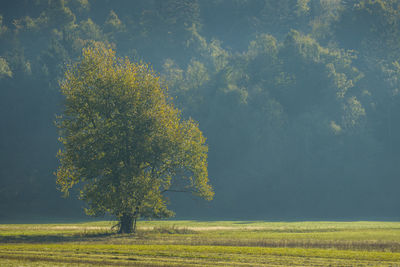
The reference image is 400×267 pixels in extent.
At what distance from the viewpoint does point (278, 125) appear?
112m

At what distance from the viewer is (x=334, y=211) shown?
103 metres

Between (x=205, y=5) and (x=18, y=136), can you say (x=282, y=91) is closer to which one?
(x=18, y=136)

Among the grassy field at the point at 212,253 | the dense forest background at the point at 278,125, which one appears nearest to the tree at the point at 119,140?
the grassy field at the point at 212,253

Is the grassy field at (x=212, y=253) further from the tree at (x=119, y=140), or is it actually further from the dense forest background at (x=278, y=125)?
the dense forest background at (x=278, y=125)

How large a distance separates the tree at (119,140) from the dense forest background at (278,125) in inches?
1915

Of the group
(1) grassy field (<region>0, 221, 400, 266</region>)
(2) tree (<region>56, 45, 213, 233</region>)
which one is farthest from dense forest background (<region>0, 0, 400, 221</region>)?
(1) grassy field (<region>0, 221, 400, 266</region>)

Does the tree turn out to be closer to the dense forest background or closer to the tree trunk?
the tree trunk

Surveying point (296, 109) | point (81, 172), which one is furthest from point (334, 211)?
point (81, 172)

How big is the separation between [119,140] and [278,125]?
6797 centimetres

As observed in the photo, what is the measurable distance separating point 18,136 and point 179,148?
8302 centimetres

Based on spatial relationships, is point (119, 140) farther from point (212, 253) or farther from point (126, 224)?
point (212, 253)

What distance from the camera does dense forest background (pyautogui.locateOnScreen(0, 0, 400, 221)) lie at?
106 meters

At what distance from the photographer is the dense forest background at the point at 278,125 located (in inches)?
4156

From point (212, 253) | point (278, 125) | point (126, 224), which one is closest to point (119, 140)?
point (126, 224)
